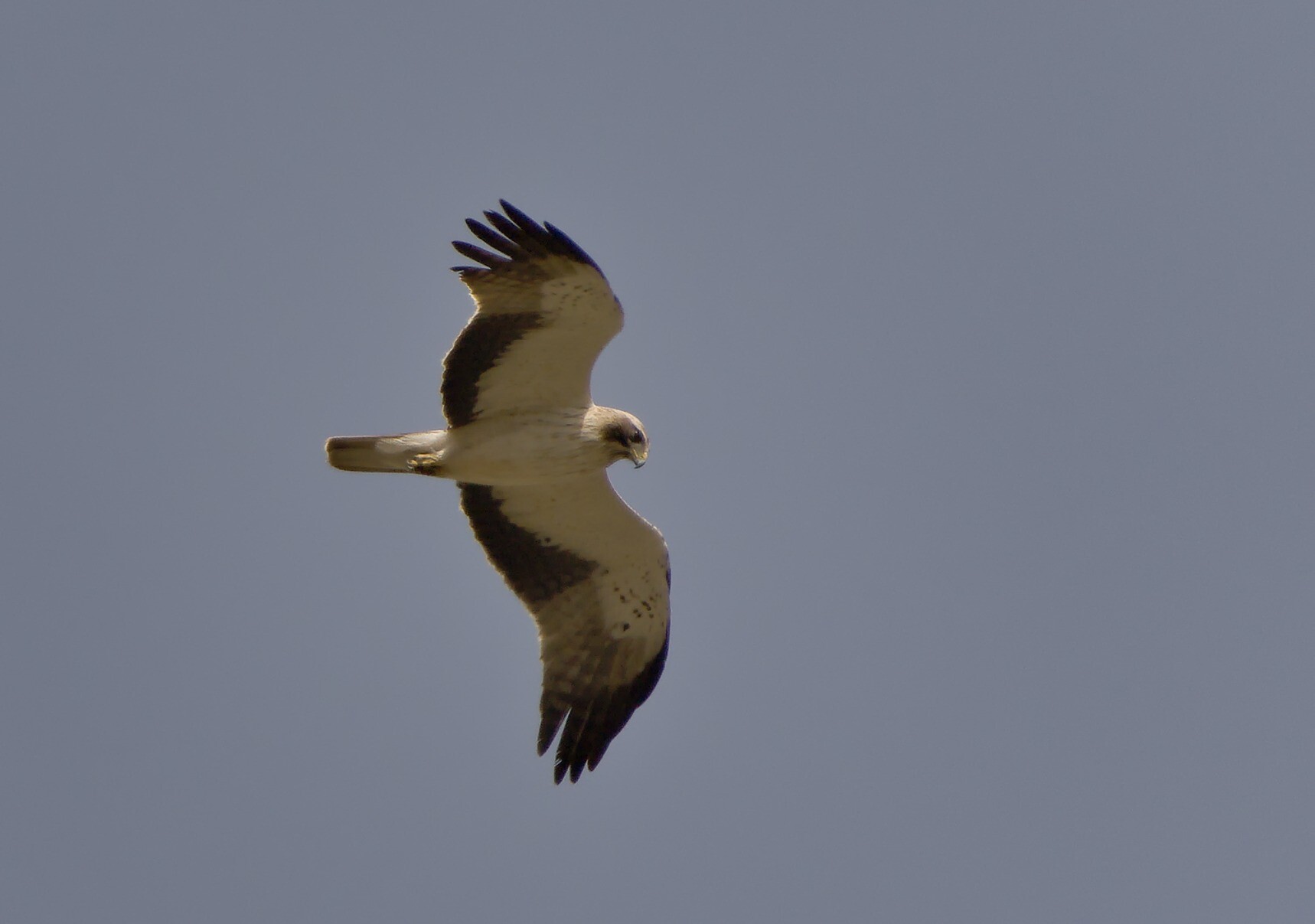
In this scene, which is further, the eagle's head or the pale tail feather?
the pale tail feather

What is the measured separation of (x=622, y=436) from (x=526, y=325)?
1.01 metres

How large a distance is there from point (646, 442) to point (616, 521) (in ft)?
3.40

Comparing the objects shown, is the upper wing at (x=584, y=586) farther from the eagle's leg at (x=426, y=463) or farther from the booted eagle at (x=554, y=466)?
the eagle's leg at (x=426, y=463)

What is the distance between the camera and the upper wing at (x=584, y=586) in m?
12.0

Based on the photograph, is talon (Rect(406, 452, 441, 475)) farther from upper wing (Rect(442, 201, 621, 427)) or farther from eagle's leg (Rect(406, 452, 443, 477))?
upper wing (Rect(442, 201, 621, 427))

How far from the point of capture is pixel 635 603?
1234 cm

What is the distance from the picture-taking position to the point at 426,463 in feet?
37.7

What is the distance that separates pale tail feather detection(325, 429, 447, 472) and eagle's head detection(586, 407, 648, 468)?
1.14 meters

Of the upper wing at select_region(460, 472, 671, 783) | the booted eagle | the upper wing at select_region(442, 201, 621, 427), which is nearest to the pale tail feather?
the booted eagle

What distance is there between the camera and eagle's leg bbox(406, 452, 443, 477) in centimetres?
1150

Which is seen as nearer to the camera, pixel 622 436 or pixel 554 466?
pixel 622 436

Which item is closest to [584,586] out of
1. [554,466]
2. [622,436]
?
[554,466]

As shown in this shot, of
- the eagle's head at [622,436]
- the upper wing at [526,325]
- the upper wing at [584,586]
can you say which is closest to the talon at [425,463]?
the upper wing at [526,325]

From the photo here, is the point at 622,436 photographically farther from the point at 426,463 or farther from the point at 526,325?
the point at 426,463
